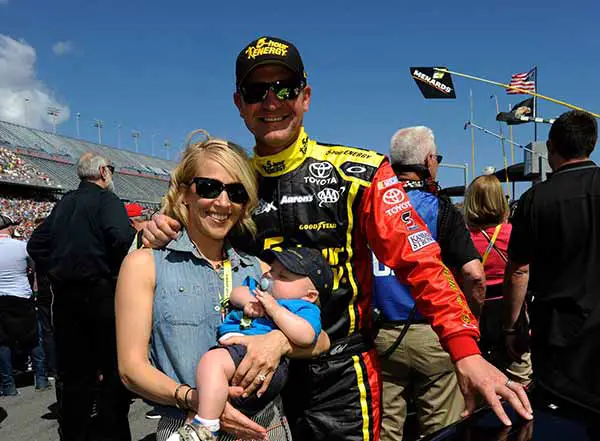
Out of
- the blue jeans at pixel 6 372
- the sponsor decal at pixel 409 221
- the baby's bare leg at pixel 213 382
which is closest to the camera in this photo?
the baby's bare leg at pixel 213 382

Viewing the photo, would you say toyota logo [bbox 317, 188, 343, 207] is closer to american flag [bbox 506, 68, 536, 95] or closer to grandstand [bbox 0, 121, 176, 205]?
american flag [bbox 506, 68, 536, 95]

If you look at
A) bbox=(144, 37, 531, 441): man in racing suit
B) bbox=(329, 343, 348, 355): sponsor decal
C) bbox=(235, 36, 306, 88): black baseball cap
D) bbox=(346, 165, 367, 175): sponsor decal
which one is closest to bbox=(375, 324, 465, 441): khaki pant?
bbox=(144, 37, 531, 441): man in racing suit

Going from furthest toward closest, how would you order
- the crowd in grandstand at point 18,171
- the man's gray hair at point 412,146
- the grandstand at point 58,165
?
the grandstand at point 58,165
the crowd in grandstand at point 18,171
the man's gray hair at point 412,146

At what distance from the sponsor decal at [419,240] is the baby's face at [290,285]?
1.32 feet

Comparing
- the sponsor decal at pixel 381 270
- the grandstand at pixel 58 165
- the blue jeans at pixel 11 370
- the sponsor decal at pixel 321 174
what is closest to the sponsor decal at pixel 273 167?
the sponsor decal at pixel 321 174

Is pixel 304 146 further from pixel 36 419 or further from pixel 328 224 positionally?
pixel 36 419

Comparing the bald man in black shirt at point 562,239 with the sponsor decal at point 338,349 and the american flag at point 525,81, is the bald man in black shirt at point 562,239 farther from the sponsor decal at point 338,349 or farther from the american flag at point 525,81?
the american flag at point 525,81

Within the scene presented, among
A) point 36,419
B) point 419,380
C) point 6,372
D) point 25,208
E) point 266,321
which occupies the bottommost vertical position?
point 36,419

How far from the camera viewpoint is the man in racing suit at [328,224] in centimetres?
205

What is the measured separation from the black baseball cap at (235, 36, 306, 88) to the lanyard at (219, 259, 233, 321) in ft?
2.50

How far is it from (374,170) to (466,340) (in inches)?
29.3

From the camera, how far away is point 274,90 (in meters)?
2.14

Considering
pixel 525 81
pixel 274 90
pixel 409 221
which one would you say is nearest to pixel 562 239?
pixel 409 221

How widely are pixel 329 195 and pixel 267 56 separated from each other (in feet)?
1.98
